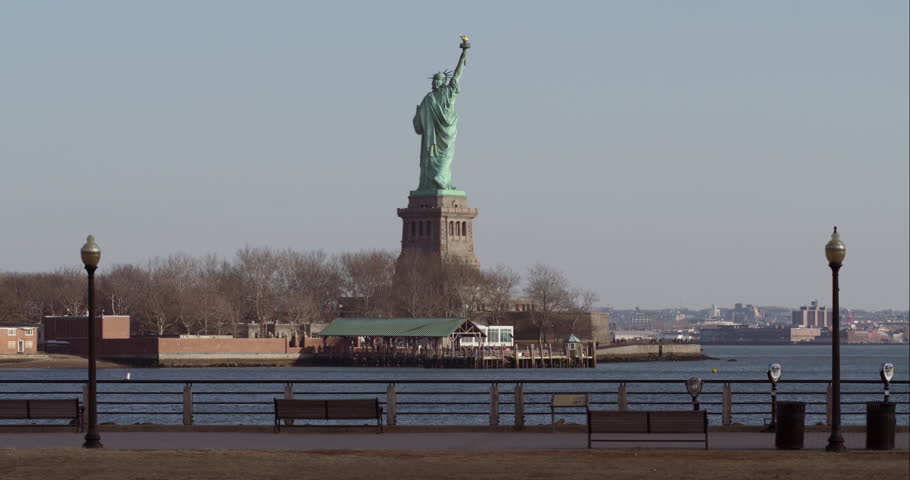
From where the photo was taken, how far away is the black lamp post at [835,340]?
3288 centimetres

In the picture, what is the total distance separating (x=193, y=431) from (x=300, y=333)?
144398 mm

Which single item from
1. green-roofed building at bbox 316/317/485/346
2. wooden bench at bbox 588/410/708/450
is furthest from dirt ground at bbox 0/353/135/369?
wooden bench at bbox 588/410/708/450

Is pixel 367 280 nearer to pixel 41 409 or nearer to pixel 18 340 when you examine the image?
pixel 18 340

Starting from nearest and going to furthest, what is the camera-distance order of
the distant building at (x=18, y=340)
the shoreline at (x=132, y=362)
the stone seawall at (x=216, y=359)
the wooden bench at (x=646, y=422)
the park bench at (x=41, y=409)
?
the wooden bench at (x=646, y=422)
the park bench at (x=41, y=409)
the shoreline at (x=132, y=362)
the distant building at (x=18, y=340)
the stone seawall at (x=216, y=359)

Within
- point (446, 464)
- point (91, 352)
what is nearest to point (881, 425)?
point (446, 464)

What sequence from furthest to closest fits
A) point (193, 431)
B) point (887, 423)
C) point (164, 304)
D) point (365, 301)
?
point (365, 301) < point (164, 304) < point (193, 431) < point (887, 423)

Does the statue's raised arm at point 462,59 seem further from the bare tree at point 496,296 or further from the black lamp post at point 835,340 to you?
the black lamp post at point 835,340

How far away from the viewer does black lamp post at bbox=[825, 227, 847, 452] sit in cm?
3288

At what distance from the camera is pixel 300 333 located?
598 ft

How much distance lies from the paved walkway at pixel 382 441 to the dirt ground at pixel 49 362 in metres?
115

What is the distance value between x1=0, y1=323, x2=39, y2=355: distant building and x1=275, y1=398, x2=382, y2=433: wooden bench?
125 metres

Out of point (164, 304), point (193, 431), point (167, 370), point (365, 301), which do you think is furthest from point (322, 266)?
point (193, 431)

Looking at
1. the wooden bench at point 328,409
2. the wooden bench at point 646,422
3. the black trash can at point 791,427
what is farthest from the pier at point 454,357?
the wooden bench at point 646,422

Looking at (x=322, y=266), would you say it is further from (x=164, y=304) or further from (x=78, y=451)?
(x=78, y=451)
